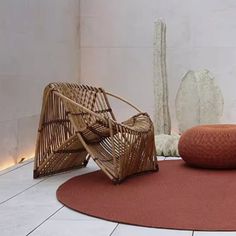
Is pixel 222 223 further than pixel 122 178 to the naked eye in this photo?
No

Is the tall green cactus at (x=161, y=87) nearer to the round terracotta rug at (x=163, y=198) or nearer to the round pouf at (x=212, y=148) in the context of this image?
the round pouf at (x=212, y=148)

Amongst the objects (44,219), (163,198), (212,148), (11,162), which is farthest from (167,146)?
(44,219)

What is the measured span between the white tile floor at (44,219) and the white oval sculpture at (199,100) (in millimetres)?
2239

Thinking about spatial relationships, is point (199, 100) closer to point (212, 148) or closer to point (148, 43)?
point (148, 43)

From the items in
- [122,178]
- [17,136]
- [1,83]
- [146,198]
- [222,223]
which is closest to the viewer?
[222,223]

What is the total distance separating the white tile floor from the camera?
6.97 ft

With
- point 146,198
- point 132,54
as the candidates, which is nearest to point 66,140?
point 146,198

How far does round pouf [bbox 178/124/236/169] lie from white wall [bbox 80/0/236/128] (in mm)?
1806

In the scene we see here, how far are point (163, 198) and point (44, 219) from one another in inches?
28.7

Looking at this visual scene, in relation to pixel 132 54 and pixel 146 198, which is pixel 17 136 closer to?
pixel 146 198

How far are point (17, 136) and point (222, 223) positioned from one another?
2.36m

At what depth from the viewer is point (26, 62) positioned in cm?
425

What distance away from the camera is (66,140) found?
3301mm

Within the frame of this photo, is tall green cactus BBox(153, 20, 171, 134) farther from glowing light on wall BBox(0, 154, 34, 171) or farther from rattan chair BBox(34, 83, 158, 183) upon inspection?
glowing light on wall BBox(0, 154, 34, 171)
